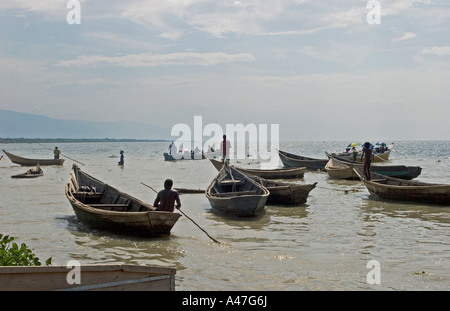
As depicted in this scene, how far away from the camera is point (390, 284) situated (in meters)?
7.66

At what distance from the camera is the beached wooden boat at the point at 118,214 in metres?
10.5

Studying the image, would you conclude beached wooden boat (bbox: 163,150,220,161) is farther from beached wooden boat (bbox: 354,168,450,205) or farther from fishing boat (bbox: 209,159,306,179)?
beached wooden boat (bbox: 354,168,450,205)

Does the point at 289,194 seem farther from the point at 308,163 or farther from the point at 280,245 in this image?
the point at 308,163

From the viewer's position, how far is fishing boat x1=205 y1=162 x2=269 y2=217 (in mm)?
13633

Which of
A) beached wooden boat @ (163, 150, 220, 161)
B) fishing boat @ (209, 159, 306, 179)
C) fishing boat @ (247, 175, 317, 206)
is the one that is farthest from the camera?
beached wooden boat @ (163, 150, 220, 161)

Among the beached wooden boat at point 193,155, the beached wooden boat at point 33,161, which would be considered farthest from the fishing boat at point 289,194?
the beached wooden boat at point 193,155

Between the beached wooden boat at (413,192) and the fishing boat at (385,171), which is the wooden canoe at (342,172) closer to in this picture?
the fishing boat at (385,171)

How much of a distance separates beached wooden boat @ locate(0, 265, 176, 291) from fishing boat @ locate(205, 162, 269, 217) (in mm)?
8401

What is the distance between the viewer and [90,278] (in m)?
4.95

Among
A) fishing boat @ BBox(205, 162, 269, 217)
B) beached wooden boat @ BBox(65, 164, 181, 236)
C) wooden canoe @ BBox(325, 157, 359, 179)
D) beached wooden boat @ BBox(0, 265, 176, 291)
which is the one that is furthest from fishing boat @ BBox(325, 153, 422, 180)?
beached wooden boat @ BBox(0, 265, 176, 291)

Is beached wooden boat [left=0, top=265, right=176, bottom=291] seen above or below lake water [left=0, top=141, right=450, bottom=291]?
above

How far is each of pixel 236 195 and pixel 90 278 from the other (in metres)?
10.4

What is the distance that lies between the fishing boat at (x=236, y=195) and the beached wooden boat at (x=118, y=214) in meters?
3.05
